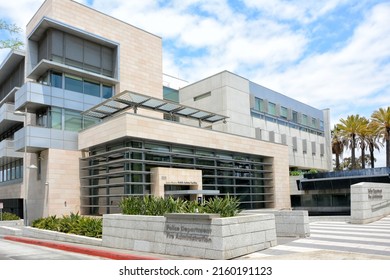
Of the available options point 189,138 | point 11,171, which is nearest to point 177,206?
point 189,138

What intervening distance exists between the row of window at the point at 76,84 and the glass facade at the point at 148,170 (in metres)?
6.47

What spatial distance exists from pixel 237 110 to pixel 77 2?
20.2m

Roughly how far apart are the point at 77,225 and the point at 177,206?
7329mm

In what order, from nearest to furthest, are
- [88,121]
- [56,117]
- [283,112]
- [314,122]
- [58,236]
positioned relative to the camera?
1. [58,236]
2. [56,117]
3. [88,121]
4. [283,112]
5. [314,122]

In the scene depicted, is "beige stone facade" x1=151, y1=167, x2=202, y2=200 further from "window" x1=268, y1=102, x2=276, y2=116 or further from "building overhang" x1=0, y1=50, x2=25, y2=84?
"building overhang" x1=0, y1=50, x2=25, y2=84

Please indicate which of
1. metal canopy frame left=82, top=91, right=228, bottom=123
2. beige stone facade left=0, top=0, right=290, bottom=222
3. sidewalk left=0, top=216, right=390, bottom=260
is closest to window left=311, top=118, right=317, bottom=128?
beige stone facade left=0, top=0, right=290, bottom=222

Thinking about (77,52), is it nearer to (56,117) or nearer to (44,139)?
(56,117)

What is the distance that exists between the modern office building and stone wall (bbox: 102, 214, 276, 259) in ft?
42.7

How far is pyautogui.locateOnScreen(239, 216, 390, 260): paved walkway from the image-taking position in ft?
36.8

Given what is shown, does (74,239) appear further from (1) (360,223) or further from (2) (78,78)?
(2) (78,78)

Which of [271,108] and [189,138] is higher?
[271,108]

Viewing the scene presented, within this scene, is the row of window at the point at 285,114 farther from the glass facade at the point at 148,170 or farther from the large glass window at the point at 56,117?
the large glass window at the point at 56,117

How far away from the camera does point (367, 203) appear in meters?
21.8

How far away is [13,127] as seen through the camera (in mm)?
46094
